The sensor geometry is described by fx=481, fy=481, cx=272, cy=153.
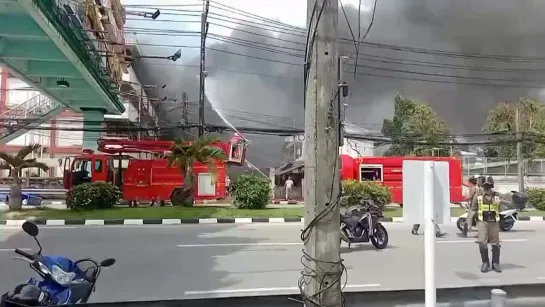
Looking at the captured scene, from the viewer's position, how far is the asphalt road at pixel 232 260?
254 inches

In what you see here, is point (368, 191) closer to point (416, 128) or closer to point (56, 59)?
point (56, 59)

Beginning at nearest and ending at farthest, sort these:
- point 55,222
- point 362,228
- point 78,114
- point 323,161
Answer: point 323,161 → point 362,228 → point 55,222 → point 78,114

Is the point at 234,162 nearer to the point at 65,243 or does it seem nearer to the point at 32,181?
the point at 65,243

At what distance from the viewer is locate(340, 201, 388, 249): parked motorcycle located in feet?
30.3

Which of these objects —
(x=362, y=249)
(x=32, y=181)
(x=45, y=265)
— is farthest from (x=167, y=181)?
(x=32, y=181)

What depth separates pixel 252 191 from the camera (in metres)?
17.9

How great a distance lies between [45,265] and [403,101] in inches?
1629

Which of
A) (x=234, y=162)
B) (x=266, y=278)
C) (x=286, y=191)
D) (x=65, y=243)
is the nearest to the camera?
(x=266, y=278)

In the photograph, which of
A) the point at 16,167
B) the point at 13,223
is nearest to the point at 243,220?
the point at 13,223

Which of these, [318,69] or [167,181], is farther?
[167,181]

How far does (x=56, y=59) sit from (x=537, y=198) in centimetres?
2034

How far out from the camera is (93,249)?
9.48 meters

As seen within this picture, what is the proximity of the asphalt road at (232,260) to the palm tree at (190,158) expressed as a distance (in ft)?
16.8

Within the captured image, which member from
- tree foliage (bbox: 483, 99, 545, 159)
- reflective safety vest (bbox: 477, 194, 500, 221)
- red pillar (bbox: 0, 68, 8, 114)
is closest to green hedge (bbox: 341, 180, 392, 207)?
reflective safety vest (bbox: 477, 194, 500, 221)
